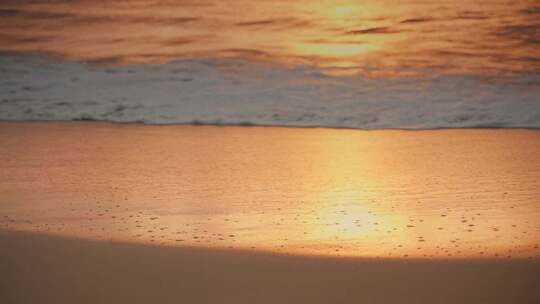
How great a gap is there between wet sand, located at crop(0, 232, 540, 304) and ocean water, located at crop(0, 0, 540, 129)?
5.58 metres

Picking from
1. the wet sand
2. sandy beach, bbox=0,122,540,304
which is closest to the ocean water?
sandy beach, bbox=0,122,540,304

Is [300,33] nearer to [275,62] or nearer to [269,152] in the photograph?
[275,62]

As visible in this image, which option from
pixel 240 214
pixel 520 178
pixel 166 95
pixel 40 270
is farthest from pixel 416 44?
pixel 40 270

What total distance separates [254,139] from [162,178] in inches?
93.2

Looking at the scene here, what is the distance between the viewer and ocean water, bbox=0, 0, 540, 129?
399 inches

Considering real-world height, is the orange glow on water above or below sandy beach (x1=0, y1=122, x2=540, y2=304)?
above

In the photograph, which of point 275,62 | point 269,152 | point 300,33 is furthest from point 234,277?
point 300,33

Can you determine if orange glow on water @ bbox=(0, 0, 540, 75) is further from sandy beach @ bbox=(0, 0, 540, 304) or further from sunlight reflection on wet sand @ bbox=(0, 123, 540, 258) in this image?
sunlight reflection on wet sand @ bbox=(0, 123, 540, 258)

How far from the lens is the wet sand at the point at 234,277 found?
3.33 m

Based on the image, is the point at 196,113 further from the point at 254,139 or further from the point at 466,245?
the point at 466,245

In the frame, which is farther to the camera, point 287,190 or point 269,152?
point 269,152

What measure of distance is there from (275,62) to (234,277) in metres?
9.14

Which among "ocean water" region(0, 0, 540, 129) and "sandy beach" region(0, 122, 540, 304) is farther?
"ocean water" region(0, 0, 540, 129)

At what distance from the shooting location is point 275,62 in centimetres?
1255
